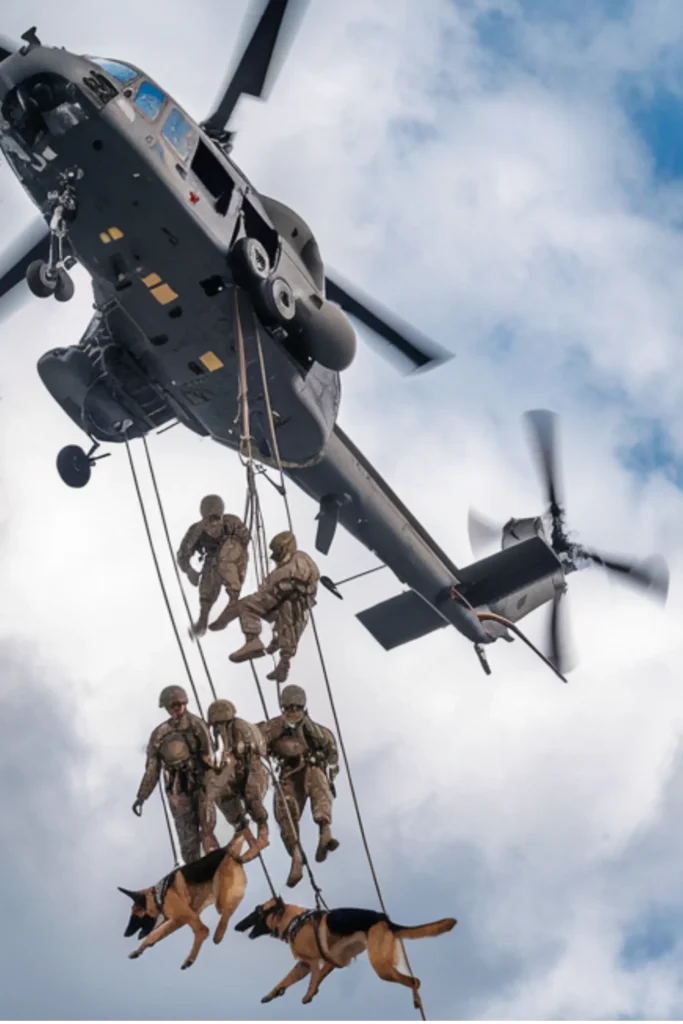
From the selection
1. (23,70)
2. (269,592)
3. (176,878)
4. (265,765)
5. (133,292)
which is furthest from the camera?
(133,292)

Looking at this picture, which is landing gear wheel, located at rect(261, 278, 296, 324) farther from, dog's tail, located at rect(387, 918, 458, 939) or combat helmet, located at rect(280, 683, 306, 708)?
dog's tail, located at rect(387, 918, 458, 939)

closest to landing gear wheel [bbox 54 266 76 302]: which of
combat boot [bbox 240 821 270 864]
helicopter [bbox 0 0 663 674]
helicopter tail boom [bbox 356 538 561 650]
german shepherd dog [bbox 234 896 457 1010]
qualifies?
helicopter [bbox 0 0 663 674]

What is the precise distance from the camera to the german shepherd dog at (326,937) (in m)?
14.1

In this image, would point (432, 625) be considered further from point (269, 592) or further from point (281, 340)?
point (269, 592)

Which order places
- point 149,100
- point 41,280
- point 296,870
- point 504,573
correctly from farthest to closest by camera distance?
1. point 504,573
2. point 149,100
3. point 41,280
4. point 296,870

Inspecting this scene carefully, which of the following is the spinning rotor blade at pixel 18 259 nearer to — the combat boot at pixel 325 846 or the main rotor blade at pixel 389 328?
the main rotor blade at pixel 389 328

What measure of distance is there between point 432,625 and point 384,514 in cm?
387

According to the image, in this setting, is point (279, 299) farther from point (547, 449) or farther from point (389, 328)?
point (547, 449)

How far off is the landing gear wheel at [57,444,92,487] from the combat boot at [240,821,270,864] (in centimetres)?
897

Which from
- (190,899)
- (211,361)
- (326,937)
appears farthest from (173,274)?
(326,937)

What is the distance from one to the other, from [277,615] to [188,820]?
2650 millimetres

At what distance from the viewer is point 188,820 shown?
1611 centimetres

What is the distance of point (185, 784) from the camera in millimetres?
16031

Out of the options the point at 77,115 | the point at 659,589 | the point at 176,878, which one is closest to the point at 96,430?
the point at 77,115
